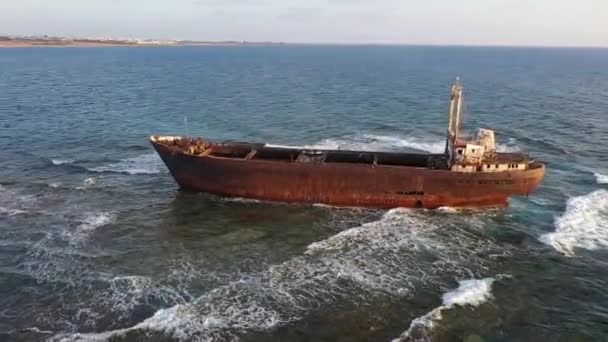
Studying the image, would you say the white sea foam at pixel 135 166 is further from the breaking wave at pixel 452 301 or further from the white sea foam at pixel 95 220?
the breaking wave at pixel 452 301

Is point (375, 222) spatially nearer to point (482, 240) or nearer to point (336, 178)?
point (336, 178)

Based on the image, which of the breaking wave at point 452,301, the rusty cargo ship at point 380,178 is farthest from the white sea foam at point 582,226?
the breaking wave at point 452,301

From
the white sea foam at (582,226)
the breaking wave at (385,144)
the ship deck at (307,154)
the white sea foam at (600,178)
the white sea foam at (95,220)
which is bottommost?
the white sea foam at (95,220)

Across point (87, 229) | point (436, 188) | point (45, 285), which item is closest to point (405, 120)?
point (436, 188)

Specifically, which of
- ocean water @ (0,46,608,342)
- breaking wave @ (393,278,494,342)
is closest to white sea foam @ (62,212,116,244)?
ocean water @ (0,46,608,342)

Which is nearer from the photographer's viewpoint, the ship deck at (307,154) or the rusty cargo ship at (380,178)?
the rusty cargo ship at (380,178)

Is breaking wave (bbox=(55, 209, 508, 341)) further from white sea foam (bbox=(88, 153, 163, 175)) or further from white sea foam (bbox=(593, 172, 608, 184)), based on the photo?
white sea foam (bbox=(88, 153, 163, 175))
